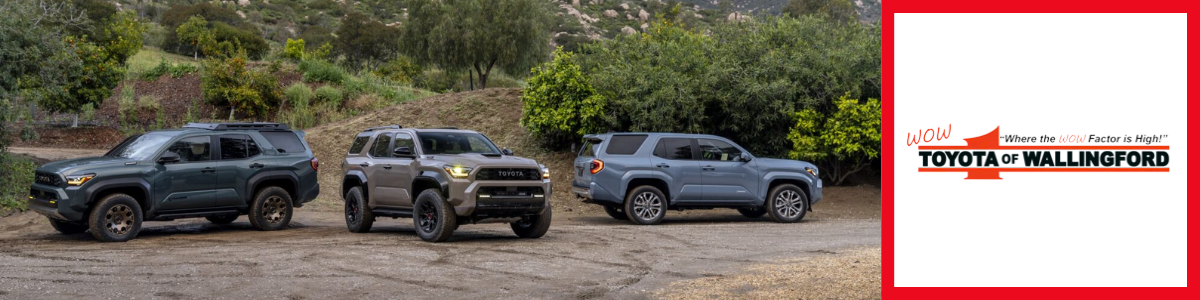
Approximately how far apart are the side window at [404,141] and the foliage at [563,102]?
29.0 ft

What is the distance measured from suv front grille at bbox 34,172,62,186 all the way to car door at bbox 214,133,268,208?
2136 millimetres

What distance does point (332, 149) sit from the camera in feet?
86.6

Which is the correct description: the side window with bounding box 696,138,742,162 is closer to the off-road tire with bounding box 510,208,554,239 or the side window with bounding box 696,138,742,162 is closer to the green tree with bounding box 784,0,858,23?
the off-road tire with bounding box 510,208,554,239

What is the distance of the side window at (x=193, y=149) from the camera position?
14.8 metres

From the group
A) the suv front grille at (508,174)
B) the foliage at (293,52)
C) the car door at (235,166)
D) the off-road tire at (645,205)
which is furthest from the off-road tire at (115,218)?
the foliage at (293,52)

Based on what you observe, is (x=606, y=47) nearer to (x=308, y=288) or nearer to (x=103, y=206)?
(x=103, y=206)

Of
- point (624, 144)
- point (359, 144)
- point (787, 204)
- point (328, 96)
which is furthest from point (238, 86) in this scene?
point (787, 204)

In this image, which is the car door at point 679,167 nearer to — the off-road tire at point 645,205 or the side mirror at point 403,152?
the off-road tire at point 645,205

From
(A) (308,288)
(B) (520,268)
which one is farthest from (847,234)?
(A) (308,288)

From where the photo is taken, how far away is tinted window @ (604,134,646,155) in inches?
679

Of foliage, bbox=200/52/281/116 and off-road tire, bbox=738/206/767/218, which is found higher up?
foliage, bbox=200/52/281/116

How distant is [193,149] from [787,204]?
1001 centimetres

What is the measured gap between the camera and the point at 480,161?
13.4 meters

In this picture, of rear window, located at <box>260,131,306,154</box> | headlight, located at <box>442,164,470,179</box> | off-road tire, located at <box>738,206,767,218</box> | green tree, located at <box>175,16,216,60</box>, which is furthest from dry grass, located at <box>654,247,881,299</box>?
green tree, located at <box>175,16,216,60</box>
